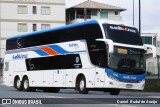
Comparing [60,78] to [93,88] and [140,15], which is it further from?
[140,15]

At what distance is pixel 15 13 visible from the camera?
88500 mm

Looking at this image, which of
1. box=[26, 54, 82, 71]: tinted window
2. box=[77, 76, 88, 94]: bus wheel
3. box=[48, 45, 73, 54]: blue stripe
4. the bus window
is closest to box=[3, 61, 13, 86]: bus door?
box=[26, 54, 82, 71]: tinted window

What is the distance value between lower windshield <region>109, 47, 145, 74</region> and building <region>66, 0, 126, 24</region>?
6445cm

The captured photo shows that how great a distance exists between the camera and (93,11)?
9581 centimetres

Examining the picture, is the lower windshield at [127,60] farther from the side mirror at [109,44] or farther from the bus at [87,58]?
the side mirror at [109,44]

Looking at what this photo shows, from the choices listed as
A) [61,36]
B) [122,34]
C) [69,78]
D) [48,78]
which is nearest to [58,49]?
[61,36]

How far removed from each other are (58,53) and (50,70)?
166 centimetres

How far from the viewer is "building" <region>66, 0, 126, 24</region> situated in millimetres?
93312

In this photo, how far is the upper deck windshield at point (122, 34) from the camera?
1094 inches

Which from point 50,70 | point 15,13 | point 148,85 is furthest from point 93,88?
point 15,13

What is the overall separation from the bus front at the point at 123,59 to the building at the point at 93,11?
211ft

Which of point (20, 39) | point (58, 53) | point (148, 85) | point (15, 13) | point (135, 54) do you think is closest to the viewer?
point (135, 54)

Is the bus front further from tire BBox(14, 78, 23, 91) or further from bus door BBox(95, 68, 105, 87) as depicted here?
tire BBox(14, 78, 23, 91)

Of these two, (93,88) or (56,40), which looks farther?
(56,40)
